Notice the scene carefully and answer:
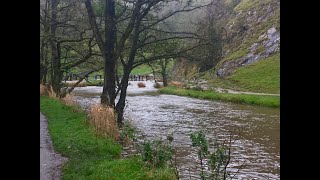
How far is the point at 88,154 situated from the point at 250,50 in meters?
47.6

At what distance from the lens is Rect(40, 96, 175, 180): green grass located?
28.3 feet

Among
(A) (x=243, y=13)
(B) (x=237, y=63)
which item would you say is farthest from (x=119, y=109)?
(A) (x=243, y=13)

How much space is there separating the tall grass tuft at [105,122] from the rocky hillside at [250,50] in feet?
96.0

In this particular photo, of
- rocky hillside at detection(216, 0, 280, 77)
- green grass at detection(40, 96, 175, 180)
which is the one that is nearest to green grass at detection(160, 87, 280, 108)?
rocky hillside at detection(216, 0, 280, 77)

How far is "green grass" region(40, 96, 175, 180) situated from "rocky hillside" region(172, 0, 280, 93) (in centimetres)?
2955

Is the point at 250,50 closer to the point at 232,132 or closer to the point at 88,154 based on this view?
the point at 232,132

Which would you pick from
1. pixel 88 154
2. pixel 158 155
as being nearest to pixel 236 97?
pixel 88 154

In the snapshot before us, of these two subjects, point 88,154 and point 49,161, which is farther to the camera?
point 88,154

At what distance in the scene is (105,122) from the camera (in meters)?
13.6

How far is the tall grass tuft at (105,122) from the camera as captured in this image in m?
13.3

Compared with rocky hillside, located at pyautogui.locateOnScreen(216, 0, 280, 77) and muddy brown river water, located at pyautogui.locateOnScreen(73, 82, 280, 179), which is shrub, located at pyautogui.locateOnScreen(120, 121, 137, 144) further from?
rocky hillside, located at pyautogui.locateOnScreen(216, 0, 280, 77)

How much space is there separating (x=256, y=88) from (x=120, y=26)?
24.8 m

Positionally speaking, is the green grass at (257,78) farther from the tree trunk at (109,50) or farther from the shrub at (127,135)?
the shrub at (127,135)
